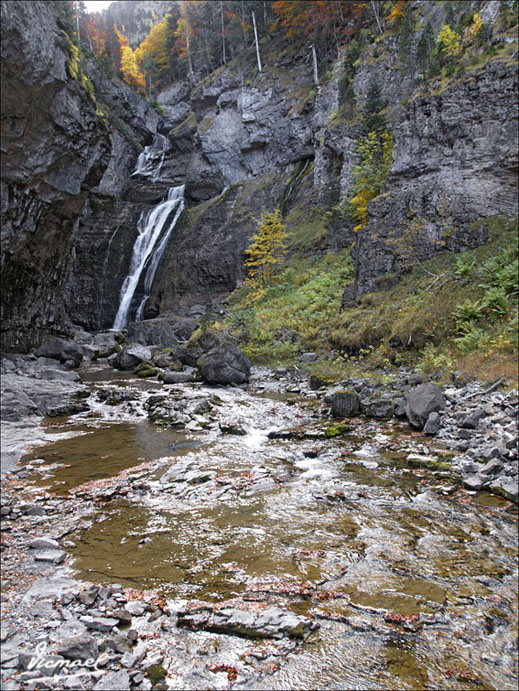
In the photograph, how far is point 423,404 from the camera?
887cm

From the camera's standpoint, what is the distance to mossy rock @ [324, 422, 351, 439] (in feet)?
29.1

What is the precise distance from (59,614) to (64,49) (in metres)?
19.6

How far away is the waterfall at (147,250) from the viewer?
126 feet

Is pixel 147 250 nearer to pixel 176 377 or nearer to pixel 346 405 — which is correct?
pixel 176 377

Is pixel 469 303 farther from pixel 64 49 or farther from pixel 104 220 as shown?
pixel 104 220

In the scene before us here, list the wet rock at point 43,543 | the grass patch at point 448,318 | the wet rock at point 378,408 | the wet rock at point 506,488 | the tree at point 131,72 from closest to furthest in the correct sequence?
1. the wet rock at point 43,543
2. the wet rock at point 506,488
3. the wet rock at point 378,408
4. the grass patch at point 448,318
5. the tree at point 131,72

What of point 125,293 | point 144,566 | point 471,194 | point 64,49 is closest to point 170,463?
point 144,566

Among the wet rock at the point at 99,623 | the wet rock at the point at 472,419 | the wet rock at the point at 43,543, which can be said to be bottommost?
the wet rock at the point at 43,543

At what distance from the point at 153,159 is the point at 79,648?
54.8 metres

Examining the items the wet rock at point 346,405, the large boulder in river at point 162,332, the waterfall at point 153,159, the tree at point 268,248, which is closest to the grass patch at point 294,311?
the tree at point 268,248

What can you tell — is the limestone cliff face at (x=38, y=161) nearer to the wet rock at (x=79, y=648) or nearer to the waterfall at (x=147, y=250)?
the waterfall at (x=147, y=250)

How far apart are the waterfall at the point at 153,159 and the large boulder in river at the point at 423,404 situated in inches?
1809

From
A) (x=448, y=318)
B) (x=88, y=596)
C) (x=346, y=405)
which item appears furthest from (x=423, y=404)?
(x=88, y=596)

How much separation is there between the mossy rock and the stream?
8 cm
